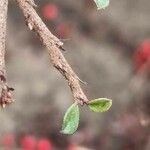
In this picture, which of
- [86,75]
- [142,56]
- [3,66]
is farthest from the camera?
[86,75]

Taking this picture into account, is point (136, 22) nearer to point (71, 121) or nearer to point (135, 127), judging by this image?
point (135, 127)

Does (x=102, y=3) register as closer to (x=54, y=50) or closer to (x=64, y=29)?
A: (x=54, y=50)

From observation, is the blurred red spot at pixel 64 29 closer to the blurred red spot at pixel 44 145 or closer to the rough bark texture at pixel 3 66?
the blurred red spot at pixel 44 145

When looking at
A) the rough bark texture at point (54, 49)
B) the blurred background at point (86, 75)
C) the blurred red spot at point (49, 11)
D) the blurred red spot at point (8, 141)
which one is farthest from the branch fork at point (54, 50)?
the blurred red spot at point (49, 11)

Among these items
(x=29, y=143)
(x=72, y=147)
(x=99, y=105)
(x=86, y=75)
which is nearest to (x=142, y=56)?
(x=86, y=75)

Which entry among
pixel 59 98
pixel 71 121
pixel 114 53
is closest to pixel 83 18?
pixel 114 53

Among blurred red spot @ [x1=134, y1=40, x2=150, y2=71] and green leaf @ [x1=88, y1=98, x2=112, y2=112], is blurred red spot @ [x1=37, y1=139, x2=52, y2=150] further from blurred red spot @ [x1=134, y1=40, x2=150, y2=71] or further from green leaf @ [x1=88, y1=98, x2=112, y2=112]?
green leaf @ [x1=88, y1=98, x2=112, y2=112]
